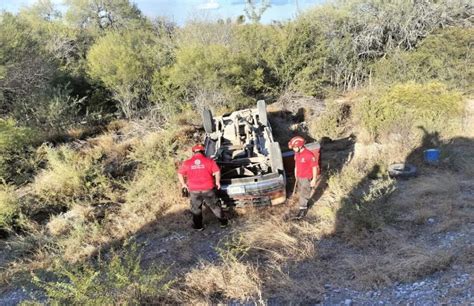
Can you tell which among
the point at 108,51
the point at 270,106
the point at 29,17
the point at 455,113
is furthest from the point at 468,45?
the point at 29,17

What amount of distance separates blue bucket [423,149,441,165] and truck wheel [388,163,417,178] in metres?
0.55

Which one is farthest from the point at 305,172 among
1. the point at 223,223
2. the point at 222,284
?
the point at 222,284

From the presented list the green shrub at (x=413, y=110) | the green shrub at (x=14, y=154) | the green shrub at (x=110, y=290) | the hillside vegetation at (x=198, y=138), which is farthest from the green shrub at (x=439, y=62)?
the green shrub at (x=110, y=290)

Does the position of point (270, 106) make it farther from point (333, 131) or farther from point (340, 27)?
point (340, 27)

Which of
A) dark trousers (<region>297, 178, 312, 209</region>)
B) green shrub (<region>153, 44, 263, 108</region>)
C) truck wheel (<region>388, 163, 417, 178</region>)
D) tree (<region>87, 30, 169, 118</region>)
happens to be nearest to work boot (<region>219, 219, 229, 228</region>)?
dark trousers (<region>297, 178, 312, 209</region>)

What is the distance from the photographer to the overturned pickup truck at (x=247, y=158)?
6.09 m

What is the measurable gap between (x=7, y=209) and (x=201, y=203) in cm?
333

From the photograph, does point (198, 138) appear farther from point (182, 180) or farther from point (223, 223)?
point (223, 223)

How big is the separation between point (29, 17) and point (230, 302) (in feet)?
67.4

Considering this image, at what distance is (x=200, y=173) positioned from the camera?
5953 millimetres

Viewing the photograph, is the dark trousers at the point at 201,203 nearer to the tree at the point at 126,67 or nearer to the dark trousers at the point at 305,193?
the dark trousers at the point at 305,193

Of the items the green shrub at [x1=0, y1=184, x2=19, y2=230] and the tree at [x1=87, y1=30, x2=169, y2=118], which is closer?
the green shrub at [x1=0, y1=184, x2=19, y2=230]

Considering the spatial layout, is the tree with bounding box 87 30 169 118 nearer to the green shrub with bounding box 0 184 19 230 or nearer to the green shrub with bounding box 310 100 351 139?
the green shrub with bounding box 310 100 351 139

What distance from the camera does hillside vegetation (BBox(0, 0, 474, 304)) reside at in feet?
14.3
